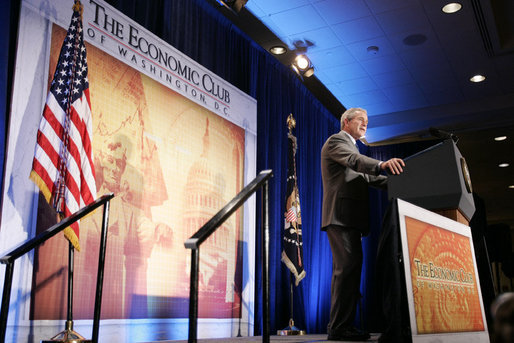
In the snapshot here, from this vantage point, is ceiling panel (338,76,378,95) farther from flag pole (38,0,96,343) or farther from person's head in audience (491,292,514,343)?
person's head in audience (491,292,514,343)

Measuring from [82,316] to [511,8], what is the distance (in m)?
5.03

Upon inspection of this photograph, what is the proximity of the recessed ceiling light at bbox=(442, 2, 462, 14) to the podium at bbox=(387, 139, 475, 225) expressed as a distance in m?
3.12

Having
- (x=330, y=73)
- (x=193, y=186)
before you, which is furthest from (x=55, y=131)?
(x=330, y=73)

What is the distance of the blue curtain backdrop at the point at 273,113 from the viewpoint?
162 inches

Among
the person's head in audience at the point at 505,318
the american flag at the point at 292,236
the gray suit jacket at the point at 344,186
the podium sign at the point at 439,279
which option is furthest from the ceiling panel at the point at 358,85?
the person's head in audience at the point at 505,318

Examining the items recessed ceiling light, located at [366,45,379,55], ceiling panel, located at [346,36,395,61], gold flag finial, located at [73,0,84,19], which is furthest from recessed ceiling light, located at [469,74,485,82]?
gold flag finial, located at [73,0,84,19]

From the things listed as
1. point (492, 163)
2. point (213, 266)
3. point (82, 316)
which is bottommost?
point (82, 316)

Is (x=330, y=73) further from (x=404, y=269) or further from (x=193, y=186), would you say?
(x=404, y=269)

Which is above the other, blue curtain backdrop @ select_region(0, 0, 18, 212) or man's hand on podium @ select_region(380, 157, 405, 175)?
blue curtain backdrop @ select_region(0, 0, 18, 212)

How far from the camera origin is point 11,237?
8.63 feet

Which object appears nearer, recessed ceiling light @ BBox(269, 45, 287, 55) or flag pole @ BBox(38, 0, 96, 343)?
flag pole @ BBox(38, 0, 96, 343)

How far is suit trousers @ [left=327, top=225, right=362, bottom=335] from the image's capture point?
2.61m

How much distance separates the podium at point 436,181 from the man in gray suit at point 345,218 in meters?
0.21

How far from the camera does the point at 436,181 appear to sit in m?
2.22
